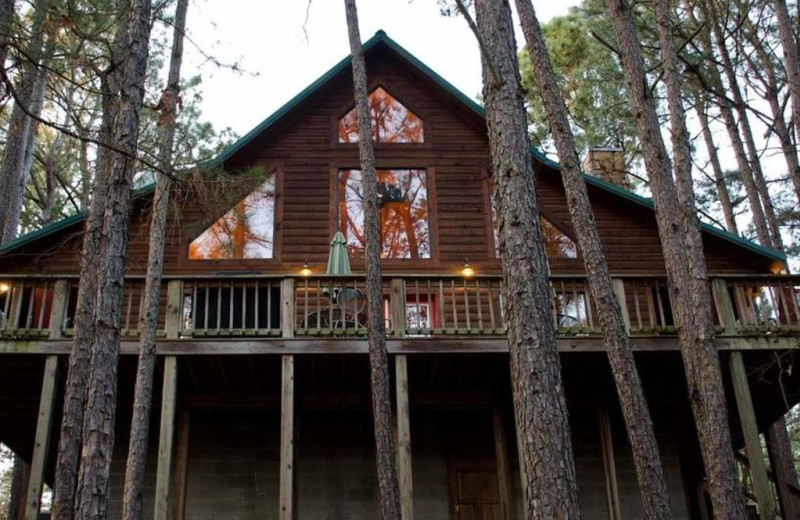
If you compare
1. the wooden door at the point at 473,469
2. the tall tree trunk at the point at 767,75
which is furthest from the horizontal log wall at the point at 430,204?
the tall tree trunk at the point at 767,75

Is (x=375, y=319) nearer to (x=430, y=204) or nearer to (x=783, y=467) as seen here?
(x=430, y=204)

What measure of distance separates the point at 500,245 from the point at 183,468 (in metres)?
6.61

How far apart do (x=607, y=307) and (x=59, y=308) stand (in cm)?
647

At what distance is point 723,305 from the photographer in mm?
10219

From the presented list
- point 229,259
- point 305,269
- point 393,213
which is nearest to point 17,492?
point 229,259

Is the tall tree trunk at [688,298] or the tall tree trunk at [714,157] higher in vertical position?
the tall tree trunk at [714,157]

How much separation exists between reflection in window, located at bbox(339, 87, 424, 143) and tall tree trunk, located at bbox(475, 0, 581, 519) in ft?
22.3

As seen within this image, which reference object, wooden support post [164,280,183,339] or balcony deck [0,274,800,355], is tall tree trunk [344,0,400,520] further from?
wooden support post [164,280,183,339]

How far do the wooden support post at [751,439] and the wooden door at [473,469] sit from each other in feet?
11.7

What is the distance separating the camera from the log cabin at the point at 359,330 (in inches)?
392

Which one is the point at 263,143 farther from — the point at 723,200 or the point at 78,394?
the point at 723,200

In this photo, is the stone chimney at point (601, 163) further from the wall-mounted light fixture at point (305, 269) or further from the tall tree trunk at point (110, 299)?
the tall tree trunk at point (110, 299)

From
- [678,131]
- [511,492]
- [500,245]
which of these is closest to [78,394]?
[500,245]

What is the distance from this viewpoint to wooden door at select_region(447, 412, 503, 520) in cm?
1166
